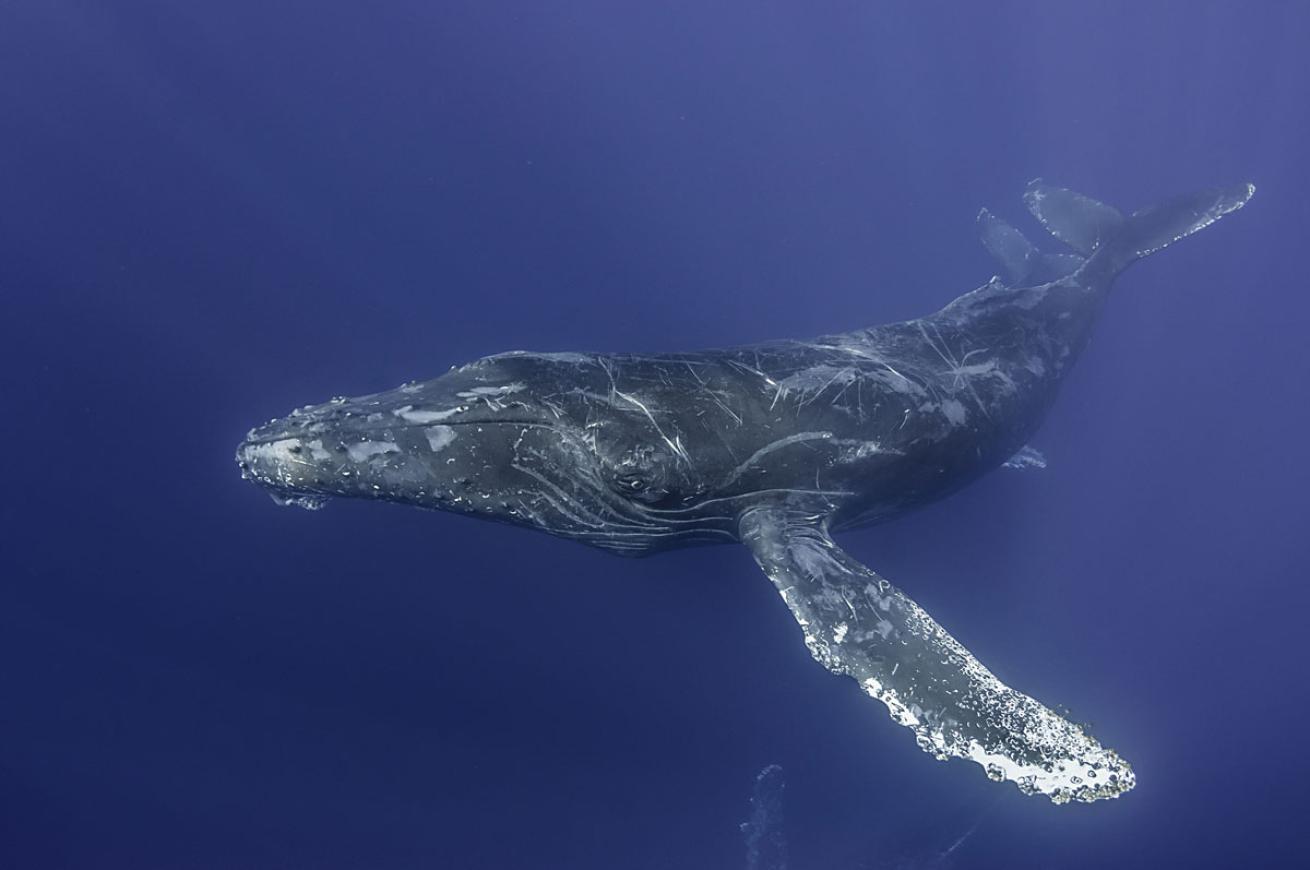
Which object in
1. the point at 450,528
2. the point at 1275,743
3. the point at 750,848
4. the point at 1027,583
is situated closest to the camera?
the point at 450,528

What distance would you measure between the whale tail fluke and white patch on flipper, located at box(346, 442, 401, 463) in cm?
1263

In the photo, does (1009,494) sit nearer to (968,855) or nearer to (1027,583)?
(1027,583)

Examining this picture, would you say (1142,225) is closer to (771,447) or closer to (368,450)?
(771,447)

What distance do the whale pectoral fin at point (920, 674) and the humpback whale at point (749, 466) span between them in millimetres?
17

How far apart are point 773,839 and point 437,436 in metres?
12.1

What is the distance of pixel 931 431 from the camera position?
29.2ft

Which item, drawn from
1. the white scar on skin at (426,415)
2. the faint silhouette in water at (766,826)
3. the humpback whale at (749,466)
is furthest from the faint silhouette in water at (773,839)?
the white scar on skin at (426,415)

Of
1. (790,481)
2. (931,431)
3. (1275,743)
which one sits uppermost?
(931,431)

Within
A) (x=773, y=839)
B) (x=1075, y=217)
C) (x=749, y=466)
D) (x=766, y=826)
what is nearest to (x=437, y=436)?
(x=749, y=466)

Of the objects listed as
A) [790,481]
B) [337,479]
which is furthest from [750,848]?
[337,479]

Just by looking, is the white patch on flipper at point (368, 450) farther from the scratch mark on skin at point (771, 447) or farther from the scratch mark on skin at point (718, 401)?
the scratch mark on skin at point (771, 447)

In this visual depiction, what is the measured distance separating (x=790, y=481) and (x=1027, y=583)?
409 inches

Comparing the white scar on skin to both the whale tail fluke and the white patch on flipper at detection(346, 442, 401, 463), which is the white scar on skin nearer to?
the white patch on flipper at detection(346, 442, 401, 463)

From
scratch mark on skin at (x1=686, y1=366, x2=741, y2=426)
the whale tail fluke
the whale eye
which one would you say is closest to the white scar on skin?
the whale eye
